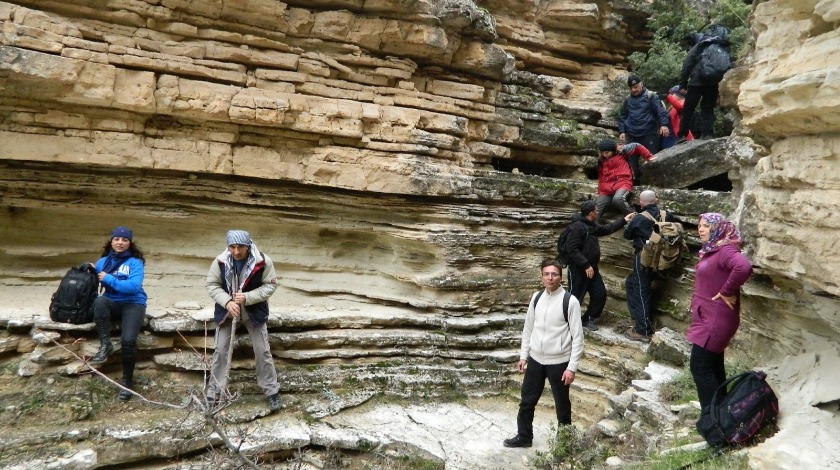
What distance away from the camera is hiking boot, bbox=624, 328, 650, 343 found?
25.6 ft

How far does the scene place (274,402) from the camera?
6430 mm

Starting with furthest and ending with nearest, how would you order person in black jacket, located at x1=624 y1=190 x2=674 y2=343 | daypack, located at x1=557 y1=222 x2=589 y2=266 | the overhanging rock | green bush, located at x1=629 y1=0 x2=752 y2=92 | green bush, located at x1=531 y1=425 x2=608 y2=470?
green bush, located at x1=629 y1=0 x2=752 y2=92
the overhanging rock
daypack, located at x1=557 y1=222 x2=589 y2=266
person in black jacket, located at x1=624 y1=190 x2=674 y2=343
green bush, located at x1=531 y1=425 x2=608 y2=470

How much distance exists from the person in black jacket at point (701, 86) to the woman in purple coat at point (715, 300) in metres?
6.16

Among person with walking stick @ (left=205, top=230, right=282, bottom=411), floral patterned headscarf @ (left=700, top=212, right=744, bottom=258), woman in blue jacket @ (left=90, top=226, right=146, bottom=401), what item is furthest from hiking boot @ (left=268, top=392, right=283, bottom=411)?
floral patterned headscarf @ (left=700, top=212, right=744, bottom=258)

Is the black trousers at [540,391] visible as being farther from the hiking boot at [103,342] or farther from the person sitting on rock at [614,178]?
the hiking boot at [103,342]

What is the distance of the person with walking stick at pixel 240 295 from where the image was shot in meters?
5.96

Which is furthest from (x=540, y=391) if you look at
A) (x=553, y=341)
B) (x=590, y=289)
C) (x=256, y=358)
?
(x=256, y=358)

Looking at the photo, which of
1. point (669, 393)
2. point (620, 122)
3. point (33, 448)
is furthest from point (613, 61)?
point (33, 448)

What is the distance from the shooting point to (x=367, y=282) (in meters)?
8.83

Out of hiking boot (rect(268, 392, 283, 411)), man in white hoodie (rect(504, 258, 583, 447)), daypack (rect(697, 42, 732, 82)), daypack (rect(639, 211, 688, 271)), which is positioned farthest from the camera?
daypack (rect(697, 42, 732, 82))

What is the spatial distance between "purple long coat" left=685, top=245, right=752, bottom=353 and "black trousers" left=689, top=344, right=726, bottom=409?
0.08 metres

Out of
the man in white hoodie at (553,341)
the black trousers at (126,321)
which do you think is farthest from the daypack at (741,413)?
the black trousers at (126,321)

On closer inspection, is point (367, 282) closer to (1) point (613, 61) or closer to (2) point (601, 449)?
(2) point (601, 449)

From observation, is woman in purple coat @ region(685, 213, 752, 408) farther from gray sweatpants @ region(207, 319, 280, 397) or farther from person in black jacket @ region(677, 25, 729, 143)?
person in black jacket @ region(677, 25, 729, 143)
